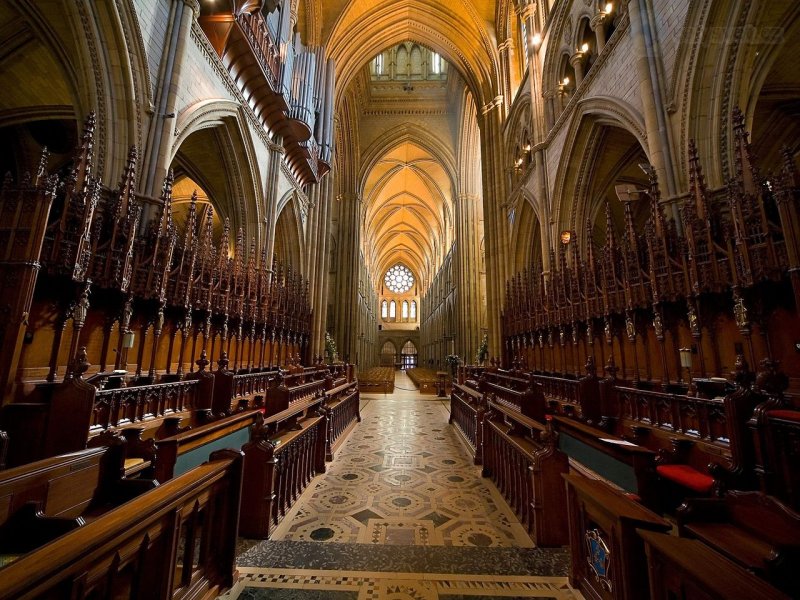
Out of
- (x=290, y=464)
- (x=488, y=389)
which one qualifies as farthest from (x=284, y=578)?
(x=488, y=389)

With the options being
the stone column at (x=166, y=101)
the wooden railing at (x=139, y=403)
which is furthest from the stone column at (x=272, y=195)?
the wooden railing at (x=139, y=403)

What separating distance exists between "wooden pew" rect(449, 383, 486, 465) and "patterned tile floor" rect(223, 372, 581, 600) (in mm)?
360

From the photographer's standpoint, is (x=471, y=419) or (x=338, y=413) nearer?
(x=471, y=419)

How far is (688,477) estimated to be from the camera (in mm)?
2596

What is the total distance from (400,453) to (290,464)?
2183 mm

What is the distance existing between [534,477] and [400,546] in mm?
1085

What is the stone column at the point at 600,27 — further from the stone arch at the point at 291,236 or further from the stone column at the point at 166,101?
the stone arch at the point at 291,236

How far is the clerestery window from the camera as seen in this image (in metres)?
44.5

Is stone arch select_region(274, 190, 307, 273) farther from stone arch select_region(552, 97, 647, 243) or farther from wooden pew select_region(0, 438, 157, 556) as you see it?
wooden pew select_region(0, 438, 157, 556)

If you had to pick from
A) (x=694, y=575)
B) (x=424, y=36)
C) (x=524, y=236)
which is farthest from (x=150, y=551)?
→ (x=424, y=36)

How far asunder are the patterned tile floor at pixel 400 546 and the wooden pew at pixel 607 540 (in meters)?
0.24

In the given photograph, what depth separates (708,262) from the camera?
4.04 meters

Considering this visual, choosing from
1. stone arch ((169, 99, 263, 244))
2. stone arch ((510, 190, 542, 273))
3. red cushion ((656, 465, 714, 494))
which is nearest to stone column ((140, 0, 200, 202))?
stone arch ((169, 99, 263, 244))

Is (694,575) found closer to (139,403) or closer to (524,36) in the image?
(139,403)
